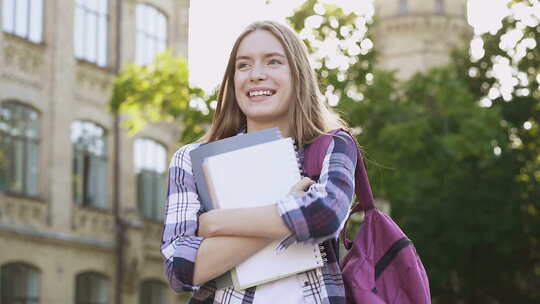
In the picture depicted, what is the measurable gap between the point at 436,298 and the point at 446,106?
755cm

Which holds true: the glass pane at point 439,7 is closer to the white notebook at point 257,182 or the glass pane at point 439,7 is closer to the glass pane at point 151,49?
the glass pane at point 151,49

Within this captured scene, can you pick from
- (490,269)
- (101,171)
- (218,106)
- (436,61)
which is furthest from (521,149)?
(218,106)

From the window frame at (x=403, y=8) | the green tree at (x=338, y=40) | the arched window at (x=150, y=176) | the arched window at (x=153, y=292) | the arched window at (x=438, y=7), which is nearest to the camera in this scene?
the green tree at (x=338, y=40)

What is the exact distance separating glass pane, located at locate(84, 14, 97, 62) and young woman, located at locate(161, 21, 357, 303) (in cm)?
2210

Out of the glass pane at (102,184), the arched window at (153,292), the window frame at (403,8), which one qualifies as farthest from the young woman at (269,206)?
the window frame at (403,8)

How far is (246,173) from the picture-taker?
3.28 meters

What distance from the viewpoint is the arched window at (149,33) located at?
88.2 ft

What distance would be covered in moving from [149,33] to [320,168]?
24.5 m

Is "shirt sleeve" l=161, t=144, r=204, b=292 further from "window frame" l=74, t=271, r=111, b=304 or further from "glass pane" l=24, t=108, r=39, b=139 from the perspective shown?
"window frame" l=74, t=271, r=111, b=304

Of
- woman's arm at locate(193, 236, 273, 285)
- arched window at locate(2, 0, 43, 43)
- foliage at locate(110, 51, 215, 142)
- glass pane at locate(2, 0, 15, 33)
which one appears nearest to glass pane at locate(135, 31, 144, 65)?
arched window at locate(2, 0, 43, 43)

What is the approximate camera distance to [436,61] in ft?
161

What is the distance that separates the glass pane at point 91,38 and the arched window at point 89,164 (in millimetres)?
1643

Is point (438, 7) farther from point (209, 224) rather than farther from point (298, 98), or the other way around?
point (209, 224)

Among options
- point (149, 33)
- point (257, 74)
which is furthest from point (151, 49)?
point (257, 74)
